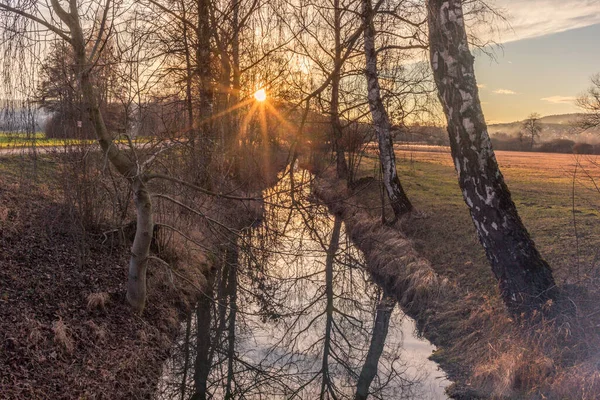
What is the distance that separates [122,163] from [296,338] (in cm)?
357

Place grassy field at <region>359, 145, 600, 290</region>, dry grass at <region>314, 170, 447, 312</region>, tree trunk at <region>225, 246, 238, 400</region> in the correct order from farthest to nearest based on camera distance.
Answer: dry grass at <region>314, 170, 447, 312</region>, grassy field at <region>359, 145, 600, 290</region>, tree trunk at <region>225, 246, 238, 400</region>

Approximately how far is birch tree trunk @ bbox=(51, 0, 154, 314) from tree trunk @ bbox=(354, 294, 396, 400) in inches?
116

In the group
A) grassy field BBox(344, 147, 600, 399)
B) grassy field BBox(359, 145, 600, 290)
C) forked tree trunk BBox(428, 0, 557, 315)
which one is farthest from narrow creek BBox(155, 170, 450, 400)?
forked tree trunk BBox(428, 0, 557, 315)

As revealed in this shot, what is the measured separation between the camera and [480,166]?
19.6 feet

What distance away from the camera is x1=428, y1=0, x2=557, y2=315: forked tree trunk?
5.86m

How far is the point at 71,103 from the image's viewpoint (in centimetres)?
625

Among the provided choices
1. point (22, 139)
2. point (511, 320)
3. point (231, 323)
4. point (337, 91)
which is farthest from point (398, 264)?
point (22, 139)

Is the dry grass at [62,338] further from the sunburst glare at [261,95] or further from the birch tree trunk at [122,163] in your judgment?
the sunburst glare at [261,95]

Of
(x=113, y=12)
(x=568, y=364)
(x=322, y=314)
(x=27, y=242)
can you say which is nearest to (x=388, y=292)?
(x=322, y=314)

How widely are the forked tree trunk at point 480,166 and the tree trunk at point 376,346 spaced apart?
1.95m

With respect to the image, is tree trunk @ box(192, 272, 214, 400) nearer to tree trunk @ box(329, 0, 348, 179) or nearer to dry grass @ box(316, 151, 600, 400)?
tree trunk @ box(329, 0, 348, 179)

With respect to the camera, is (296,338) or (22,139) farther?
(296,338)

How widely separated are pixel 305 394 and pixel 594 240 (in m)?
5.46

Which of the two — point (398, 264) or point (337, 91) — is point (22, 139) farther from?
point (398, 264)
